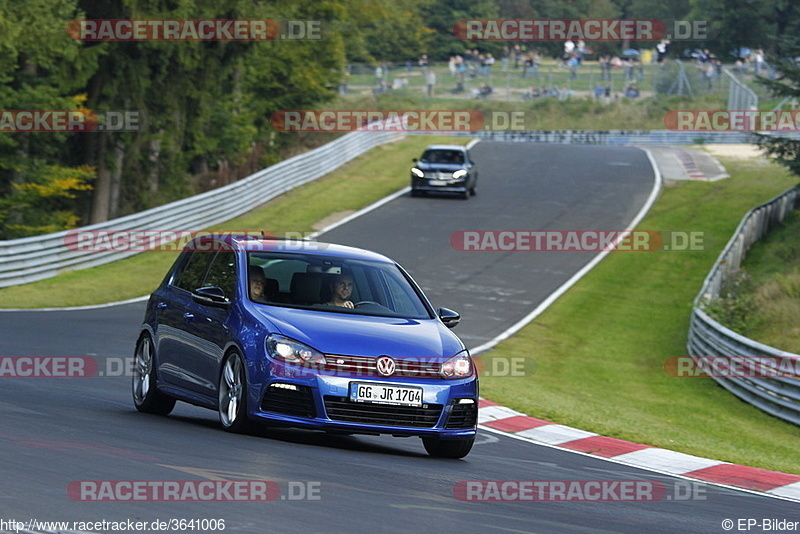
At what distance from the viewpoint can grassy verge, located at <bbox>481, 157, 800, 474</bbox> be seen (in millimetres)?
15047

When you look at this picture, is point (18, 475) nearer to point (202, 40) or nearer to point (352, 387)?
point (352, 387)

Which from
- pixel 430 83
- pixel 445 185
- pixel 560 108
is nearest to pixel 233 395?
pixel 445 185

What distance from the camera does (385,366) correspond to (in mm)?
9406

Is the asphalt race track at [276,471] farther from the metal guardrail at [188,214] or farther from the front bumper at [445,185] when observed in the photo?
the front bumper at [445,185]

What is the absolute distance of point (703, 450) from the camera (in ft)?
43.2

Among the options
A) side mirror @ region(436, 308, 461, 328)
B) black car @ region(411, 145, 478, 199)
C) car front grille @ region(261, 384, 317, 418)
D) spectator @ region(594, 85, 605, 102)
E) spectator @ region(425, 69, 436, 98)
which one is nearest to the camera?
car front grille @ region(261, 384, 317, 418)

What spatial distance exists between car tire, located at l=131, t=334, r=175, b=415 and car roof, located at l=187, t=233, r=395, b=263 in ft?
3.88

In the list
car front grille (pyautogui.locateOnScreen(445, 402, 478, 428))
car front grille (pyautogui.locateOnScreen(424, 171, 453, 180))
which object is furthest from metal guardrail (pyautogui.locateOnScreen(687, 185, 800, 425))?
car front grille (pyautogui.locateOnScreen(424, 171, 453, 180))

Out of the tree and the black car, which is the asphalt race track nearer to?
→ the tree

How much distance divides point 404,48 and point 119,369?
3496 inches

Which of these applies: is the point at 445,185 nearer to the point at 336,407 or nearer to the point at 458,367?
the point at 458,367

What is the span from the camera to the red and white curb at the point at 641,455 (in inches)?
423

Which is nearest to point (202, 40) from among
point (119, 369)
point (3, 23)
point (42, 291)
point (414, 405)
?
point (3, 23)

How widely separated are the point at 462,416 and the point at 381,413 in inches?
→ 29.5
